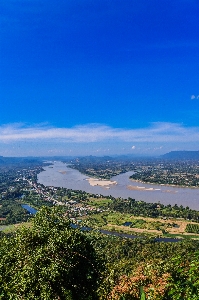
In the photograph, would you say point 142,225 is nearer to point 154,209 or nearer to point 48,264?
point 154,209

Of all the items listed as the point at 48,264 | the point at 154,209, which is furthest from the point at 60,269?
the point at 154,209

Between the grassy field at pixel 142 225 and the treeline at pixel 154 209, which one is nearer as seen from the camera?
the grassy field at pixel 142 225

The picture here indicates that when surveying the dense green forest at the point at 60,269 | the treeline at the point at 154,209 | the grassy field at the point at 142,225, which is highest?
the dense green forest at the point at 60,269

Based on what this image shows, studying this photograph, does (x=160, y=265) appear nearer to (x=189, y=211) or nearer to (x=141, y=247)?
(x=141, y=247)

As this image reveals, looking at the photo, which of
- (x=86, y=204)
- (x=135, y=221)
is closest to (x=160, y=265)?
(x=135, y=221)

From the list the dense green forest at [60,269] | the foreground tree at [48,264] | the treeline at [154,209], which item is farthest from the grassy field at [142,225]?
the foreground tree at [48,264]

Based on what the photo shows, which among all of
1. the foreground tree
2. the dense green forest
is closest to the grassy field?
the dense green forest

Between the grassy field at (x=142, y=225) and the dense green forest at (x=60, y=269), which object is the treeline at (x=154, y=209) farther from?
the dense green forest at (x=60, y=269)

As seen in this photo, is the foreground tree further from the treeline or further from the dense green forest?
the treeline
